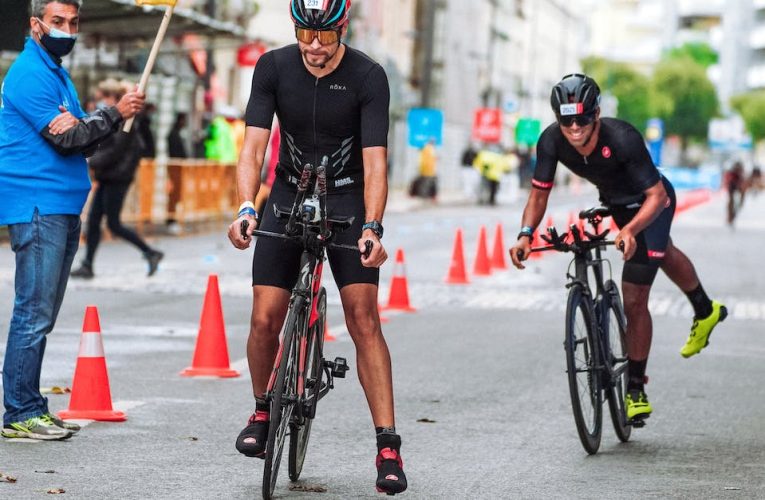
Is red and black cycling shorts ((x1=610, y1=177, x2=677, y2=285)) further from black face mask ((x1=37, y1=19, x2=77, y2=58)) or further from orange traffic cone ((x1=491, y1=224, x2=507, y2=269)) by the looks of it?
orange traffic cone ((x1=491, y1=224, x2=507, y2=269))

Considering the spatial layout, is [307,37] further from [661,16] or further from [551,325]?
[661,16]

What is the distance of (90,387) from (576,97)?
8.92 ft

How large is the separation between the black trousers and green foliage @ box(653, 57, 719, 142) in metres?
125

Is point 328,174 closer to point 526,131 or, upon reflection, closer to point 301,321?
point 301,321

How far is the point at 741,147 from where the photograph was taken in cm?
13012

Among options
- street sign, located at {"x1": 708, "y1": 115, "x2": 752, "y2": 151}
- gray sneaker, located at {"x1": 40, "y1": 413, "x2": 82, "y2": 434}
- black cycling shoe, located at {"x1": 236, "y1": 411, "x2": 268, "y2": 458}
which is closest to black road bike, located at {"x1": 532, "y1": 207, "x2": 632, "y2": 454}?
black cycling shoe, located at {"x1": 236, "y1": 411, "x2": 268, "y2": 458}

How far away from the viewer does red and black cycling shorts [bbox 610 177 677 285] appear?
860 cm

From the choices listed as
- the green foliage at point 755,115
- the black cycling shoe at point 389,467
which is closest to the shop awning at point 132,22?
the black cycling shoe at point 389,467

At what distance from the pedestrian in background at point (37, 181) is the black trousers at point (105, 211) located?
383 inches

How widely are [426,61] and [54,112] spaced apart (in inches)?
2026

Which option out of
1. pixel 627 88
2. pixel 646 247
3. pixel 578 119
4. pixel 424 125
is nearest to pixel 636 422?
pixel 646 247

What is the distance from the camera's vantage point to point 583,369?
8172mm

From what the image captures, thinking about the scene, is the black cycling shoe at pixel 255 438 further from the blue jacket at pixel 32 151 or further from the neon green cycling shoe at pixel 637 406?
the neon green cycling shoe at pixel 637 406

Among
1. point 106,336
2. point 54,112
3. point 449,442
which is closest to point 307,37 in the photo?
point 54,112
